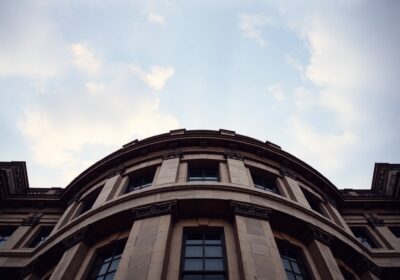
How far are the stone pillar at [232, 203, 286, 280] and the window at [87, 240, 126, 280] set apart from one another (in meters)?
5.19

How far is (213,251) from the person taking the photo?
12148mm

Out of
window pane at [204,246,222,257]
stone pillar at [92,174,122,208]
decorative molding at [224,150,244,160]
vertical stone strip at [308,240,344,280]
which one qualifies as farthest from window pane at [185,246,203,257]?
decorative molding at [224,150,244,160]

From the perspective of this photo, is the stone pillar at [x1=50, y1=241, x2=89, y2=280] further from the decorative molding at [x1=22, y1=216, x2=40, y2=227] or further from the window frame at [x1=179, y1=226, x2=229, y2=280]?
the decorative molding at [x1=22, y1=216, x2=40, y2=227]

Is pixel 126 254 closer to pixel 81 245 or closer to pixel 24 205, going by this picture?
pixel 81 245

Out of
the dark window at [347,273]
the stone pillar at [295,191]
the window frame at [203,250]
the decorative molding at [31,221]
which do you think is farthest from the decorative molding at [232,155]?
the decorative molding at [31,221]

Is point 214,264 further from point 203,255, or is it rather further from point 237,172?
point 237,172

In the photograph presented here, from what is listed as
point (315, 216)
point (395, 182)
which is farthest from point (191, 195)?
point (395, 182)

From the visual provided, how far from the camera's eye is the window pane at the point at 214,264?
1126cm

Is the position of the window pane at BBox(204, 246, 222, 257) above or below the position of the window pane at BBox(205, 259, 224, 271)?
above

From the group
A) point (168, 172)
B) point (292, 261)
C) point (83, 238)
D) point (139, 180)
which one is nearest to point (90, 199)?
point (139, 180)

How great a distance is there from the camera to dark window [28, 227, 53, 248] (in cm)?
1919

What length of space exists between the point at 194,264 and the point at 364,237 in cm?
1430

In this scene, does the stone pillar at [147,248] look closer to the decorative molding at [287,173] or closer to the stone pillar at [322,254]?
the stone pillar at [322,254]

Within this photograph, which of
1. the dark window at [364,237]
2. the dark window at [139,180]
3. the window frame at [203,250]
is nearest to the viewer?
the window frame at [203,250]
